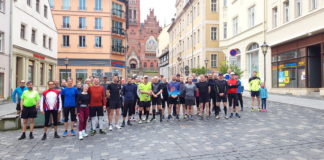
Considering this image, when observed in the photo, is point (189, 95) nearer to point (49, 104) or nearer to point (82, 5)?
point (49, 104)

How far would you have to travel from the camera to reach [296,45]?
19.6 m

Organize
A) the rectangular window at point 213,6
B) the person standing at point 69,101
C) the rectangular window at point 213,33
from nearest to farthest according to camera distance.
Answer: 1. the person standing at point 69,101
2. the rectangular window at point 213,6
3. the rectangular window at point 213,33

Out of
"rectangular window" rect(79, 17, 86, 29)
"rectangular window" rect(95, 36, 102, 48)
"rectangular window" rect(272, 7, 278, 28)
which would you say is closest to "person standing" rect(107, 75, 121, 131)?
"rectangular window" rect(272, 7, 278, 28)

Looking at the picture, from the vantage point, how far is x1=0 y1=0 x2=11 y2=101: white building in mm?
19828

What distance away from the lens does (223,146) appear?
6.62 m

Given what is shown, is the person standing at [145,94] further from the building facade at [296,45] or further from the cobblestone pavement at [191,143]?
the building facade at [296,45]

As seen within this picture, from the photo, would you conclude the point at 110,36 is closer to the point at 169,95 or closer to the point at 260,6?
the point at 260,6

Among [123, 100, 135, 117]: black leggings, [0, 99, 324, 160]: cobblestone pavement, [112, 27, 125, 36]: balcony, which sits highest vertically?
[112, 27, 125, 36]: balcony

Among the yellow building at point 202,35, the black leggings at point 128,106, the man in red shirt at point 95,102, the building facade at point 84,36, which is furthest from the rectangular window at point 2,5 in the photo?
the building facade at point 84,36

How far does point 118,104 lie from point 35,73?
2045 centimetres

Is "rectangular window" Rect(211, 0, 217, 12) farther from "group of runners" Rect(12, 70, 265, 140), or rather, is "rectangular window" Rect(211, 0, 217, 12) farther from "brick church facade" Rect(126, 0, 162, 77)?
"brick church facade" Rect(126, 0, 162, 77)

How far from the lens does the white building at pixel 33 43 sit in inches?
880

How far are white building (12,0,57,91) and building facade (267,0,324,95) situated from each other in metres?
21.1

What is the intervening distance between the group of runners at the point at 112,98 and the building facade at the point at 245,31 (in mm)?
11199
